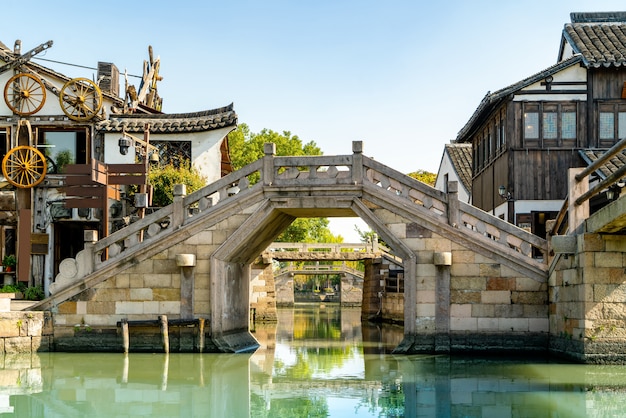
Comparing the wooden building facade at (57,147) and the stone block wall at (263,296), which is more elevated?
the wooden building facade at (57,147)

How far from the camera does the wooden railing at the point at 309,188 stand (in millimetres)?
15344

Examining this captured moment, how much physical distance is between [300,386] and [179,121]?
12.9 m

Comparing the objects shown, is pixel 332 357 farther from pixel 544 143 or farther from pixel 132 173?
pixel 544 143

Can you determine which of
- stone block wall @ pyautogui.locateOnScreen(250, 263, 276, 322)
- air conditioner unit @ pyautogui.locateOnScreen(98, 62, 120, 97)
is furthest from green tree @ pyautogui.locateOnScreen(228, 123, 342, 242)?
air conditioner unit @ pyautogui.locateOnScreen(98, 62, 120, 97)

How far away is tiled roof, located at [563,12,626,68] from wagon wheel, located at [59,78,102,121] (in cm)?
1290

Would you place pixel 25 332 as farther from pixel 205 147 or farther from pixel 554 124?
pixel 554 124

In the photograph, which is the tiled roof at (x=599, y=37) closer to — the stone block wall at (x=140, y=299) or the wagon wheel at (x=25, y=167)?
the stone block wall at (x=140, y=299)

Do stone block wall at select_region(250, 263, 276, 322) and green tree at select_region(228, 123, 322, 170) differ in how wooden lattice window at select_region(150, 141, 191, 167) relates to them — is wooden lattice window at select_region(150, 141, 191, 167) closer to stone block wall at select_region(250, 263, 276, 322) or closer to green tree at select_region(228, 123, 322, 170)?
stone block wall at select_region(250, 263, 276, 322)

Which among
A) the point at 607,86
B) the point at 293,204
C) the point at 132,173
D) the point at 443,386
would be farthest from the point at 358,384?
the point at 607,86

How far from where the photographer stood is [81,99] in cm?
2192

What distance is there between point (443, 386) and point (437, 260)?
12.2 feet

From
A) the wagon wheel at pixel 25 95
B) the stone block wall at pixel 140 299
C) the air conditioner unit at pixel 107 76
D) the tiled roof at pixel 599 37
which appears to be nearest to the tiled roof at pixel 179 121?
the air conditioner unit at pixel 107 76

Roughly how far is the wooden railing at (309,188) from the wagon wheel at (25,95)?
24.7 ft

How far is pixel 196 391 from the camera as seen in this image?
11.6 m
